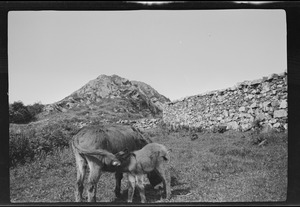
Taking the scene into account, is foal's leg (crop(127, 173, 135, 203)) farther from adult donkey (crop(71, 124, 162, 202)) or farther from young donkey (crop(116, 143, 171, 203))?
adult donkey (crop(71, 124, 162, 202))

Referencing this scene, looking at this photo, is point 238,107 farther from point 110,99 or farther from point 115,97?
point 110,99

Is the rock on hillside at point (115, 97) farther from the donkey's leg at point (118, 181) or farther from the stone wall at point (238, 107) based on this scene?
the donkey's leg at point (118, 181)

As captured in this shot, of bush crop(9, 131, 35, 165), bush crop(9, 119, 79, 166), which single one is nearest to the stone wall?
bush crop(9, 119, 79, 166)

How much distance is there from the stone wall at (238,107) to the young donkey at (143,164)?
5.69ft

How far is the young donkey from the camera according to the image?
224 inches

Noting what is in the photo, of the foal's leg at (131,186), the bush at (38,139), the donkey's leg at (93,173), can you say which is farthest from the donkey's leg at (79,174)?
the foal's leg at (131,186)

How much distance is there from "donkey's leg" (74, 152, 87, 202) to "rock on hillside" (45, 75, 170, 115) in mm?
1419

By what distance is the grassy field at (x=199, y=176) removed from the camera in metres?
5.89

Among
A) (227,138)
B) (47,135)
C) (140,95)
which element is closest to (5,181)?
(47,135)

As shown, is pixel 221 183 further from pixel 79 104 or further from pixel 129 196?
pixel 79 104

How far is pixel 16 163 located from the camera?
6.26 meters

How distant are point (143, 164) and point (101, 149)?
860 millimetres

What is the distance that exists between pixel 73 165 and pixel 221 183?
3097mm

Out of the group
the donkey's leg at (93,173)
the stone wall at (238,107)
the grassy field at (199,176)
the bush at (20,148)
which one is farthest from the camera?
the stone wall at (238,107)
